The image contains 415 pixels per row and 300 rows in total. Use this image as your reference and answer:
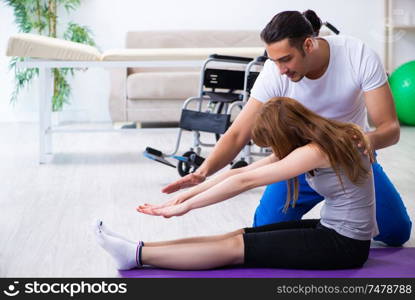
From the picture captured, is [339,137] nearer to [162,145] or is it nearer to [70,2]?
[162,145]

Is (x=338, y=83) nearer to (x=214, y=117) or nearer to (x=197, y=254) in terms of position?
(x=197, y=254)

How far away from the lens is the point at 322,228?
2.31m

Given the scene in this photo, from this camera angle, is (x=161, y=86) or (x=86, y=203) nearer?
(x=86, y=203)

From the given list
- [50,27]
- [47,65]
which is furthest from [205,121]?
[50,27]

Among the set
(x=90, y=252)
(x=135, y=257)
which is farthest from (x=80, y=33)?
(x=135, y=257)

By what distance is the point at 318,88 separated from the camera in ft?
8.38

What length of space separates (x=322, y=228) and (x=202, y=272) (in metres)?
0.38

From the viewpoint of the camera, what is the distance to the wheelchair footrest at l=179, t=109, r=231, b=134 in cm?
418

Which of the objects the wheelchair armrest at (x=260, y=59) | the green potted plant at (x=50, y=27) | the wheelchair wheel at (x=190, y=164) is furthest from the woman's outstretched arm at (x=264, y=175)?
Answer: the green potted plant at (x=50, y=27)

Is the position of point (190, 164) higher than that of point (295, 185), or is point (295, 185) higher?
point (295, 185)

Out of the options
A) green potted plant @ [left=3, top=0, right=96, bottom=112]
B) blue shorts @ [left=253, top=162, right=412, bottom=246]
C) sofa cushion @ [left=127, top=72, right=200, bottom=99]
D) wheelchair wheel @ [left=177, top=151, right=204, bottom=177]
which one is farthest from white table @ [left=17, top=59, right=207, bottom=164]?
blue shorts @ [left=253, top=162, right=412, bottom=246]

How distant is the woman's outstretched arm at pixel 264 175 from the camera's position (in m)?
2.17

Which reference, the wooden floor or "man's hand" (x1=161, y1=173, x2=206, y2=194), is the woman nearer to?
"man's hand" (x1=161, y1=173, x2=206, y2=194)

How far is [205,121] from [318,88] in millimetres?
1735
